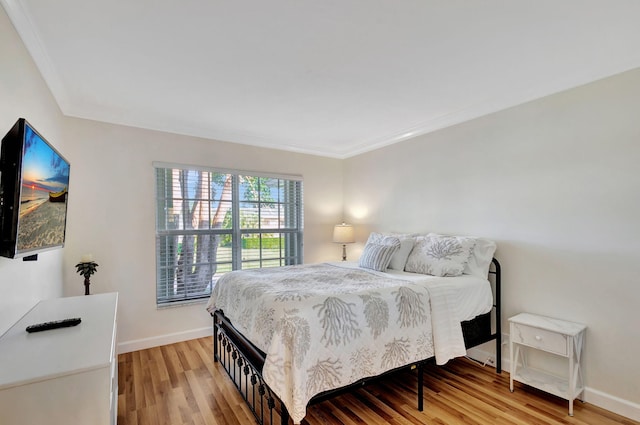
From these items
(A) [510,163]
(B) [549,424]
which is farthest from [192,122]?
(B) [549,424]

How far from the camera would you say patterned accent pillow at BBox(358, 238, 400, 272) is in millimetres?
→ 3100

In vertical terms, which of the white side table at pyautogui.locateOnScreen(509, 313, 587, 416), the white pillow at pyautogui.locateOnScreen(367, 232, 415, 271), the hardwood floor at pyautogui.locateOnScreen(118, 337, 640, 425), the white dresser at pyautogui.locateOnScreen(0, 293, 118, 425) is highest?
the white pillow at pyautogui.locateOnScreen(367, 232, 415, 271)

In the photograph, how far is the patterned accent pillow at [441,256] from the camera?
9.23 feet

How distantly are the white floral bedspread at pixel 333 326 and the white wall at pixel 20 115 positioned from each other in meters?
1.27

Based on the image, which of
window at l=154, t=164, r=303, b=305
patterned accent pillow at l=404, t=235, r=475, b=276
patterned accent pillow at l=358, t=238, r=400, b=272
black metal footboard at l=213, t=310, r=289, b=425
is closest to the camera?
black metal footboard at l=213, t=310, r=289, b=425

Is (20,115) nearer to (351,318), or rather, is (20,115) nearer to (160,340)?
(351,318)

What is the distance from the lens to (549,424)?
2.08 metres

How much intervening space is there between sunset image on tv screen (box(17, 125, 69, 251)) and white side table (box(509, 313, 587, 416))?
128 inches

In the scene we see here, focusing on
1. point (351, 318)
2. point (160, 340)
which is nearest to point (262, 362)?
point (351, 318)

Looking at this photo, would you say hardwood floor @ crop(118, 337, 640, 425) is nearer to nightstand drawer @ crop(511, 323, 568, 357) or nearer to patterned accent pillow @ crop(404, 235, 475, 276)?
nightstand drawer @ crop(511, 323, 568, 357)

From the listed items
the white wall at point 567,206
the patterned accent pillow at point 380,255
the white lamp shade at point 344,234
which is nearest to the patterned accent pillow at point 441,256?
the patterned accent pillow at point 380,255

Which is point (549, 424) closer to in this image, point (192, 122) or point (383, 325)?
point (383, 325)

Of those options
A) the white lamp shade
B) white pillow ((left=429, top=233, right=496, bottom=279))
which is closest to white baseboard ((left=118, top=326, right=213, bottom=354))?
the white lamp shade

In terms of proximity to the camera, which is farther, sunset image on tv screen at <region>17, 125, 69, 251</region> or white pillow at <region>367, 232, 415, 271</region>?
white pillow at <region>367, 232, 415, 271</region>
